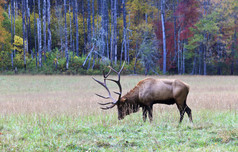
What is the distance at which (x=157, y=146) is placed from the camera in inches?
199

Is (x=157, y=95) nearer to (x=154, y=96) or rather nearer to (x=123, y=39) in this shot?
(x=154, y=96)

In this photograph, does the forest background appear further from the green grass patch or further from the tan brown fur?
the green grass patch

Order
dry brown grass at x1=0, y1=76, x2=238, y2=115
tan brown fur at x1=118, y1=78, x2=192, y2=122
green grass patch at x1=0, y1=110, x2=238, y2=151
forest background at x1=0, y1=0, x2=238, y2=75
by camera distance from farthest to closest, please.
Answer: forest background at x1=0, y1=0, x2=238, y2=75
dry brown grass at x1=0, y1=76, x2=238, y2=115
tan brown fur at x1=118, y1=78, x2=192, y2=122
green grass patch at x1=0, y1=110, x2=238, y2=151

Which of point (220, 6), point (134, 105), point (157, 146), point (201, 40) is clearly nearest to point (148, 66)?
point (201, 40)

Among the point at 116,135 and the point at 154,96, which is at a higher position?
the point at 154,96

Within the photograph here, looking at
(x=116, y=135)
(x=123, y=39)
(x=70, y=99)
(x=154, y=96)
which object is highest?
(x=123, y=39)

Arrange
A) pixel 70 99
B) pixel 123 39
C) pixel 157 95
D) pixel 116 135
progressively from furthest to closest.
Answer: pixel 123 39 < pixel 70 99 < pixel 157 95 < pixel 116 135

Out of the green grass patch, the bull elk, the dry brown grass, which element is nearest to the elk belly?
the bull elk

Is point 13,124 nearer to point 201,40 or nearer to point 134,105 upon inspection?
point 134,105

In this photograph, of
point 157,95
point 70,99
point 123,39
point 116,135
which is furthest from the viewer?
point 123,39

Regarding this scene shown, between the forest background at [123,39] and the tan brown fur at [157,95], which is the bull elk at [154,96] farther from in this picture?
the forest background at [123,39]

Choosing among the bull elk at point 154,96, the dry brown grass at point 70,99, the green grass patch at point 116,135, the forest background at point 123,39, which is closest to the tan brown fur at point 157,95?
the bull elk at point 154,96

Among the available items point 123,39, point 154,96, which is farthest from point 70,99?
point 123,39

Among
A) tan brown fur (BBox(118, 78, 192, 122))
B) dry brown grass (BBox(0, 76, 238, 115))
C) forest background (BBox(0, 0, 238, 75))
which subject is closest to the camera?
tan brown fur (BBox(118, 78, 192, 122))
